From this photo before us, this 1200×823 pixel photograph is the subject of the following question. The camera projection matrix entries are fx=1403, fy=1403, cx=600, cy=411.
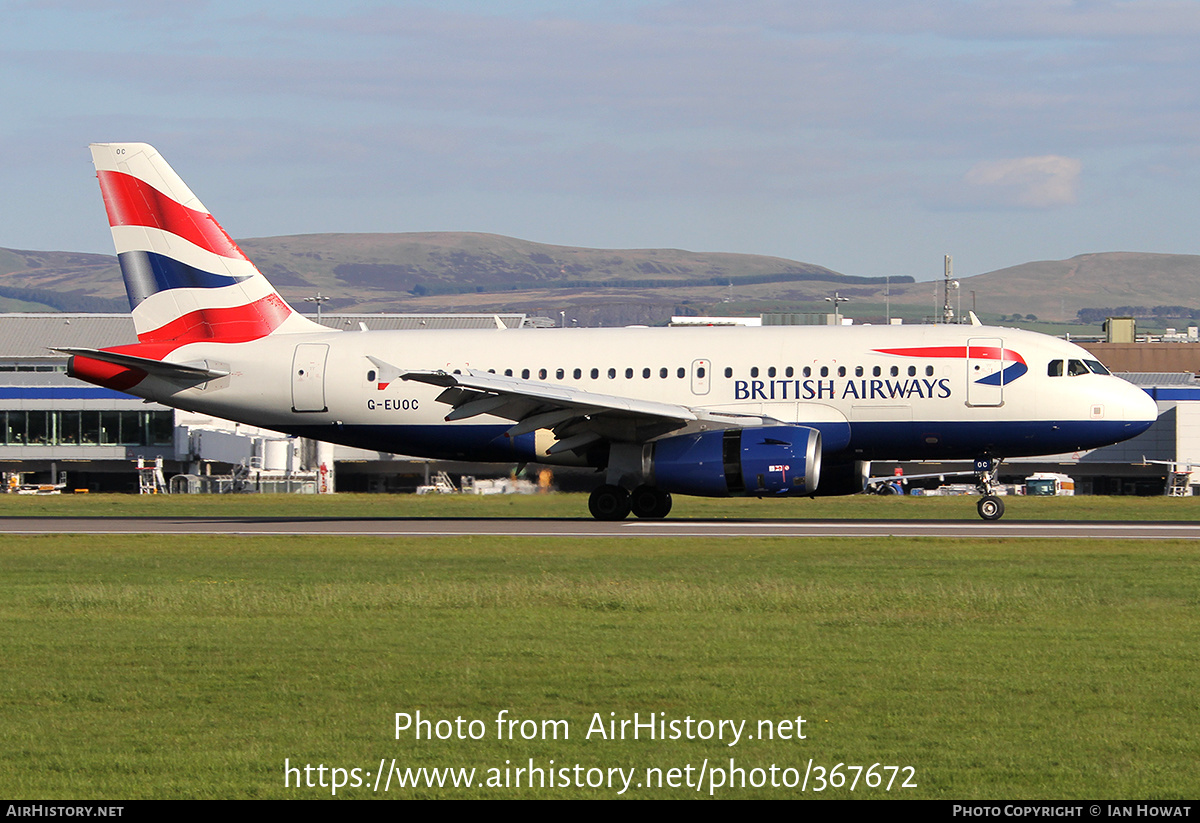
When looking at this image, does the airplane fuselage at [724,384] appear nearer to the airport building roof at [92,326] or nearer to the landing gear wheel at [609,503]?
the landing gear wheel at [609,503]

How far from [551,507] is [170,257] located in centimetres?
1235

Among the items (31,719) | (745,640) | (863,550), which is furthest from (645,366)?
(31,719)

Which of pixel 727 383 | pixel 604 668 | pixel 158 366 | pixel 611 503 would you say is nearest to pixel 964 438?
pixel 727 383

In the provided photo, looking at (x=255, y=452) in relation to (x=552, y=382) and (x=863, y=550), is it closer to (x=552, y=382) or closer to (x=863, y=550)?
(x=552, y=382)

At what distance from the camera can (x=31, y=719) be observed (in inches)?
451

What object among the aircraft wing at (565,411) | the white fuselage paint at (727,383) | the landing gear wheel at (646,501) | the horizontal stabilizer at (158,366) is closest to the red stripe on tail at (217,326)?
the white fuselage paint at (727,383)

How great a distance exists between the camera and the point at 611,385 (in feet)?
118

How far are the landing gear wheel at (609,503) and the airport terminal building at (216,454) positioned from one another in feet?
95.8

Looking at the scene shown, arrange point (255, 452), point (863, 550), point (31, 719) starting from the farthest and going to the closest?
1. point (255, 452)
2. point (863, 550)
3. point (31, 719)

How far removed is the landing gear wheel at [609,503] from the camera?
34.9 meters

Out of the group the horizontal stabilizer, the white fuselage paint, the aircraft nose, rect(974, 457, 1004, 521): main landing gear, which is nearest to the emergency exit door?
the white fuselage paint

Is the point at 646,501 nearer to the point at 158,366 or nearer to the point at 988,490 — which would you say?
the point at 988,490
